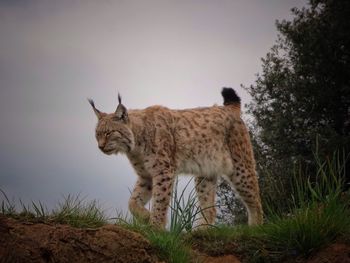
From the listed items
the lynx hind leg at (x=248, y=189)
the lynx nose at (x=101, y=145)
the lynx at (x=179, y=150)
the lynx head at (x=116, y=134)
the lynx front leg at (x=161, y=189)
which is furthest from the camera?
the lynx hind leg at (x=248, y=189)

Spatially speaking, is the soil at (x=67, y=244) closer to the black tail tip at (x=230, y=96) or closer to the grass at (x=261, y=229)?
the grass at (x=261, y=229)

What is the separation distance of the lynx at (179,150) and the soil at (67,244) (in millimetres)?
4196

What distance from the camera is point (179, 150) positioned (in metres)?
11.2

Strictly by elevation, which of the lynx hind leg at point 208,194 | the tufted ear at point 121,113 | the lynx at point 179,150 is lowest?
the lynx hind leg at point 208,194

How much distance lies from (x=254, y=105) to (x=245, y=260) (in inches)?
585

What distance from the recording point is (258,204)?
11.4m

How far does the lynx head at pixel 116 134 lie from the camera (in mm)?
10797

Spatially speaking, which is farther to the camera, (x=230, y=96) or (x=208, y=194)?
(x=230, y=96)

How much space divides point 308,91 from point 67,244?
16.0 m

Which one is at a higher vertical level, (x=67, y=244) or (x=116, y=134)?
(x=116, y=134)

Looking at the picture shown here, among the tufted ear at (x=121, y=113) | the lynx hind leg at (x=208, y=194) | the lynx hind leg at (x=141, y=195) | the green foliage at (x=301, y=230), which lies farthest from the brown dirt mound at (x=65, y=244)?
the lynx hind leg at (x=208, y=194)

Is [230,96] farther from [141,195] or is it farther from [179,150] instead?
[141,195]

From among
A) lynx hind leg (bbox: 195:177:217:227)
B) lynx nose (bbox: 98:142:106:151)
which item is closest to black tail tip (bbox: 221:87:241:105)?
lynx hind leg (bbox: 195:177:217:227)

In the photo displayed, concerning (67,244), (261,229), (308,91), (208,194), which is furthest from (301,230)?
(308,91)
